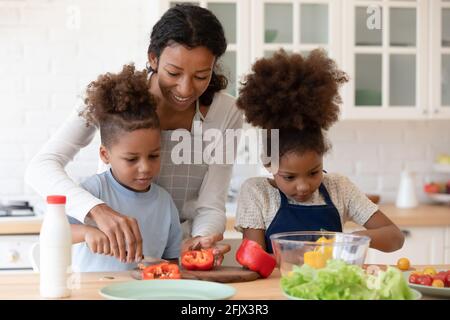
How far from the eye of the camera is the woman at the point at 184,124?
194 cm

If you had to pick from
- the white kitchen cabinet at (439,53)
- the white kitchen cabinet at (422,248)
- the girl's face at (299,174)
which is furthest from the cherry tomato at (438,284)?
the white kitchen cabinet at (439,53)

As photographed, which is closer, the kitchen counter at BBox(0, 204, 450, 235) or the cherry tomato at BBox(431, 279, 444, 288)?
the cherry tomato at BBox(431, 279, 444, 288)

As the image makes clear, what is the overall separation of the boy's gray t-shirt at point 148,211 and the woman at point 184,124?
8 cm

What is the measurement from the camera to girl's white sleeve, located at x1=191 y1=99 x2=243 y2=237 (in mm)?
2117

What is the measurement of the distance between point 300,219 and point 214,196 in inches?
10.2

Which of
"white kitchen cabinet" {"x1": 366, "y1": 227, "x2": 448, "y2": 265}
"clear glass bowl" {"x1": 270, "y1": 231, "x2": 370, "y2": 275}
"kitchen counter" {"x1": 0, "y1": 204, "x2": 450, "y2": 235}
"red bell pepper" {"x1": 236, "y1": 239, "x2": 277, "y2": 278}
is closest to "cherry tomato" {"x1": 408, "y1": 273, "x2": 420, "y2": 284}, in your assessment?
"clear glass bowl" {"x1": 270, "y1": 231, "x2": 370, "y2": 275}

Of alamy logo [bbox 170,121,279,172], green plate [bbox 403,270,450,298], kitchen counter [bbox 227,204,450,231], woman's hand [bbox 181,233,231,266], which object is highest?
alamy logo [bbox 170,121,279,172]

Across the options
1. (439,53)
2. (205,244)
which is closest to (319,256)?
(205,244)

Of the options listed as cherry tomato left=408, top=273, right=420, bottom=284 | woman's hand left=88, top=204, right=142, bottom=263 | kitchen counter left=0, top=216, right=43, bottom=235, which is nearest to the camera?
cherry tomato left=408, top=273, right=420, bottom=284

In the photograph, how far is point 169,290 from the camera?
1.52m

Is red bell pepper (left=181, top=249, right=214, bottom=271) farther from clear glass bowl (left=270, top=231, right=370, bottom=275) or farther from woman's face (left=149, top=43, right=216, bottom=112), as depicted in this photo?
woman's face (left=149, top=43, right=216, bottom=112)

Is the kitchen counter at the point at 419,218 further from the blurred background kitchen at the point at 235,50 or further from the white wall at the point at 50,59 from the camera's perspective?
the white wall at the point at 50,59

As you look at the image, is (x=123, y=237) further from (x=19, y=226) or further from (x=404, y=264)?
(x=19, y=226)

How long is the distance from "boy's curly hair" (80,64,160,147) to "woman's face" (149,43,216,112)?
0.06 meters
